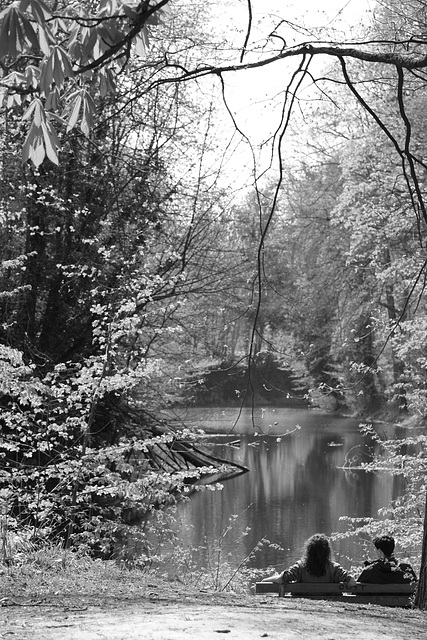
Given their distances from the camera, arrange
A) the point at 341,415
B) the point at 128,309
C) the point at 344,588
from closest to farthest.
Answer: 1. the point at 344,588
2. the point at 128,309
3. the point at 341,415

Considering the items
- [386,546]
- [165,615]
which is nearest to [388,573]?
[386,546]

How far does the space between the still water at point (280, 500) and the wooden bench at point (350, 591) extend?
284 centimetres

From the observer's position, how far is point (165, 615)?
13.4ft

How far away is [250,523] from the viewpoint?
50.9 ft

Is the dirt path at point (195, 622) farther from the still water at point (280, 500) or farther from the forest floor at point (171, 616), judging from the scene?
the still water at point (280, 500)

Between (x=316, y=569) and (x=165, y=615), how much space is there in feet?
10.9

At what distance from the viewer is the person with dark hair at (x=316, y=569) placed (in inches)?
279

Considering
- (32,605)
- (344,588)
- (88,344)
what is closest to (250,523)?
(88,344)

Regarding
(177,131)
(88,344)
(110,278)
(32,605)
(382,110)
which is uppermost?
(382,110)

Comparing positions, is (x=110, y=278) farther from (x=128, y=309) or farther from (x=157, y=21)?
(x=157, y=21)

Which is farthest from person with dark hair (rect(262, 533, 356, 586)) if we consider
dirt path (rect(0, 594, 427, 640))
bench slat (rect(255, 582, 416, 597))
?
dirt path (rect(0, 594, 427, 640))

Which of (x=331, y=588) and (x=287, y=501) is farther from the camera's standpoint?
(x=287, y=501)

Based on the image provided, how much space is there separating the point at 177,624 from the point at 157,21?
2533 mm

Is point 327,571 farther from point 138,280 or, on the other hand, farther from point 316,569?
point 138,280
